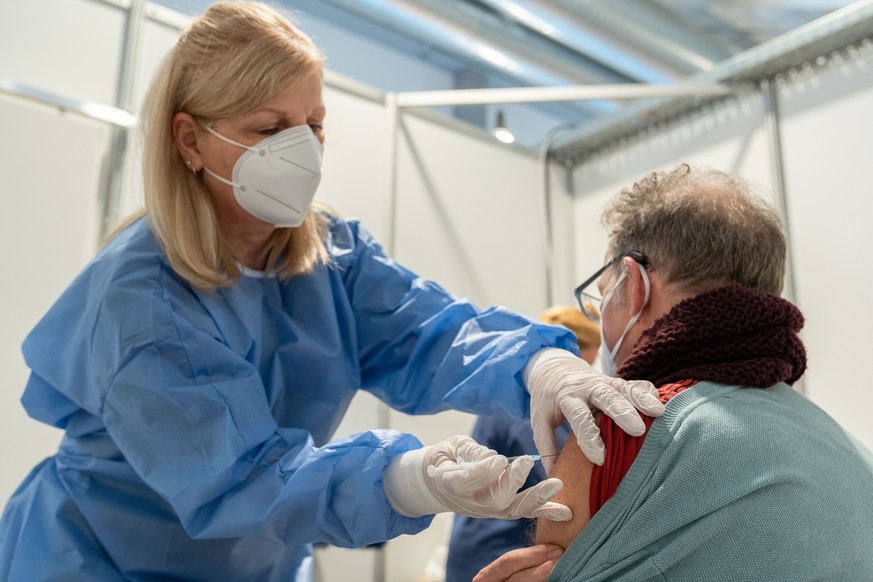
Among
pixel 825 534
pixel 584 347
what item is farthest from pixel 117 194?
pixel 825 534

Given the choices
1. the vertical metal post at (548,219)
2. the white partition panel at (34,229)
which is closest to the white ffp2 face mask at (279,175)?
the white partition panel at (34,229)

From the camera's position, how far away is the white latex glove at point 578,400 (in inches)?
37.6

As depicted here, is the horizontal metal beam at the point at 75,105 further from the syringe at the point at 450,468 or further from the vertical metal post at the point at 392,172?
the syringe at the point at 450,468

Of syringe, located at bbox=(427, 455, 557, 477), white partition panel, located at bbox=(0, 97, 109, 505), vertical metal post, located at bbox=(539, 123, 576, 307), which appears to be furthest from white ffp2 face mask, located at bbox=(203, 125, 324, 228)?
vertical metal post, located at bbox=(539, 123, 576, 307)

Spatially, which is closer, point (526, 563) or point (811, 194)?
point (526, 563)

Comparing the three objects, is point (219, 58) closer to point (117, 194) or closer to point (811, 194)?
point (117, 194)

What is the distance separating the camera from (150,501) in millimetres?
1208

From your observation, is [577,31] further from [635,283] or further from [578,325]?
[635,283]

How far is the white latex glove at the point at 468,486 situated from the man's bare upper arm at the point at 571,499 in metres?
0.02

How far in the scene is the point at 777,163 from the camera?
2.48 meters

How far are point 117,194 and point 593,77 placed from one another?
8.35 ft

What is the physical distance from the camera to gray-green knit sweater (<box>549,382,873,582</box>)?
0.87m

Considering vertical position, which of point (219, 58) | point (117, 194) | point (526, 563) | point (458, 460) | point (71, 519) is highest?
point (219, 58)

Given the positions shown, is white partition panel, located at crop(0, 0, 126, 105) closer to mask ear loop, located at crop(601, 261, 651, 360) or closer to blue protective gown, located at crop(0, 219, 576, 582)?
blue protective gown, located at crop(0, 219, 576, 582)
